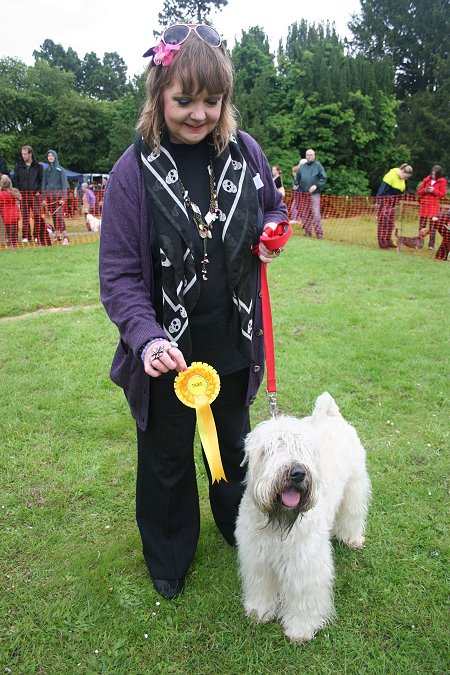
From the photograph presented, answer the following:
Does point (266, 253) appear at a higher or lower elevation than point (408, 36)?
lower

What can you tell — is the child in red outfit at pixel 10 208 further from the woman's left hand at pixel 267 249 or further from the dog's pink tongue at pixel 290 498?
the dog's pink tongue at pixel 290 498

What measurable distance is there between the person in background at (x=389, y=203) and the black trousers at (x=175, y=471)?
9.99m

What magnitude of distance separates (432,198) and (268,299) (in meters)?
10.6

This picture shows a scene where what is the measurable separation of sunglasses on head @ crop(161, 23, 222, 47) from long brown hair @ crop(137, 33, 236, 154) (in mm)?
21

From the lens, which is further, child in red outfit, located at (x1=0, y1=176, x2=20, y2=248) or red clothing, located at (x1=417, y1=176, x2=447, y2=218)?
red clothing, located at (x1=417, y1=176, x2=447, y2=218)

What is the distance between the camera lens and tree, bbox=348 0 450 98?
30734mm

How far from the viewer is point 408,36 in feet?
104

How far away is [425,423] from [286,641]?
2.25m

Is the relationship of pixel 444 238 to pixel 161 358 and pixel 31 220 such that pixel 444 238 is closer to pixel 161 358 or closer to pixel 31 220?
pixel 31 220

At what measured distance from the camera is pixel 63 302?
6.88m

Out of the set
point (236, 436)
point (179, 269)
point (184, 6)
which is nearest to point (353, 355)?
point (236, 436)

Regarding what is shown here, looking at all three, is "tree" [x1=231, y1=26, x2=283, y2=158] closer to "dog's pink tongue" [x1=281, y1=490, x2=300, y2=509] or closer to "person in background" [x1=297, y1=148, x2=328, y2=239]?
"person in background" [x1=297, y1=148, x2=328, y2=239]

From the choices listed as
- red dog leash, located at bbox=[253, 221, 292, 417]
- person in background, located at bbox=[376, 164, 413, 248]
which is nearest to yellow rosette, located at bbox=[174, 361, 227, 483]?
red dog leash, located at bbox=[253, 221, 292, 417]

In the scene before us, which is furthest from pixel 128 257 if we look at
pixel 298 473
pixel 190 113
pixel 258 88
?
pixel 258 88
